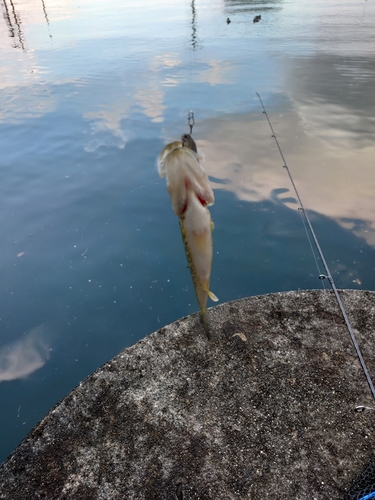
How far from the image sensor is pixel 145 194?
21.1 feet

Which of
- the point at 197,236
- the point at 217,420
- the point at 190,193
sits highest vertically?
the point at 190,193

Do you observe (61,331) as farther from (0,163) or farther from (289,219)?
(0,163)

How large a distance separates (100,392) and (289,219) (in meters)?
3.91

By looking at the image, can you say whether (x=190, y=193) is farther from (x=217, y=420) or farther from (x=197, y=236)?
(x=217, y=420)

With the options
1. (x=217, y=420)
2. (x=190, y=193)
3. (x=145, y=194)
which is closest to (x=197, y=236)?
(x=190, y=193)

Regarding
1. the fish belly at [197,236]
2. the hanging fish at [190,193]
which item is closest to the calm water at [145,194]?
the fish belly at [197,236]

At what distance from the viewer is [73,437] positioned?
2.74 m

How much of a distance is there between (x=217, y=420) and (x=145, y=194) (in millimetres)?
4426

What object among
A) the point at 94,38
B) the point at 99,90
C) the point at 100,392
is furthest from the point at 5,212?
the point at 94,38

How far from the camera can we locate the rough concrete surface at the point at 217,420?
2.45 metres

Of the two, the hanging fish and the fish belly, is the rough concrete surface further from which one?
the hanging fish

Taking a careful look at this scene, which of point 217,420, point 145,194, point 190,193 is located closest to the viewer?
point 190,193

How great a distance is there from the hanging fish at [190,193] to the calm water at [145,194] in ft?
7.84

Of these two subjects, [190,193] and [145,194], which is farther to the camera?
[145,194]
